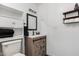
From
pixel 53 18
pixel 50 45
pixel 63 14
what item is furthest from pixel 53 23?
pixel 50 45

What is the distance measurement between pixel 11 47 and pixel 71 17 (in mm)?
1624

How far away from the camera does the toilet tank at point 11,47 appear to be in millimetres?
1343

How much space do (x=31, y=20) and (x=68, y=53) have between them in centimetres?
154

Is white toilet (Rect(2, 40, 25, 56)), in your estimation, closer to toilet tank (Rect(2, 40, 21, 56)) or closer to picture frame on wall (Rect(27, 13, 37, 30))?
toilet tank (Rect(2, 40, 21, 56))

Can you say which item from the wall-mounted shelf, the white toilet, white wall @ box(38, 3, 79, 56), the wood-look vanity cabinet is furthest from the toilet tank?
the wall-mounted shelf

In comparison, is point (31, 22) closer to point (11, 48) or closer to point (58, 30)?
point (58, 30)

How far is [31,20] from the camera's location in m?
2.47

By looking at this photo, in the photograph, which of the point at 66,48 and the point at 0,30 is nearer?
the point at 0,30

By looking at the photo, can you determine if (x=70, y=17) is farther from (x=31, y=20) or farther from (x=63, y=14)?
(x=31, y=20)

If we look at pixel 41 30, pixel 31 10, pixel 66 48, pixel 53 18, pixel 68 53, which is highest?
pixel 31 10

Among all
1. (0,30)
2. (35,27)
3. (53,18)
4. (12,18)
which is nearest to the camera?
(0,30)

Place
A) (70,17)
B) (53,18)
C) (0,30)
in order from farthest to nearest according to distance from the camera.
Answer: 1. (53,18)
2. (70,17)
3. (0,30)

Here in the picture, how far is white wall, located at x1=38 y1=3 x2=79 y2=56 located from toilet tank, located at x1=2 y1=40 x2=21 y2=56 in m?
1.20

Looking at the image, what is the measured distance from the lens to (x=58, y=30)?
2.25 meters
